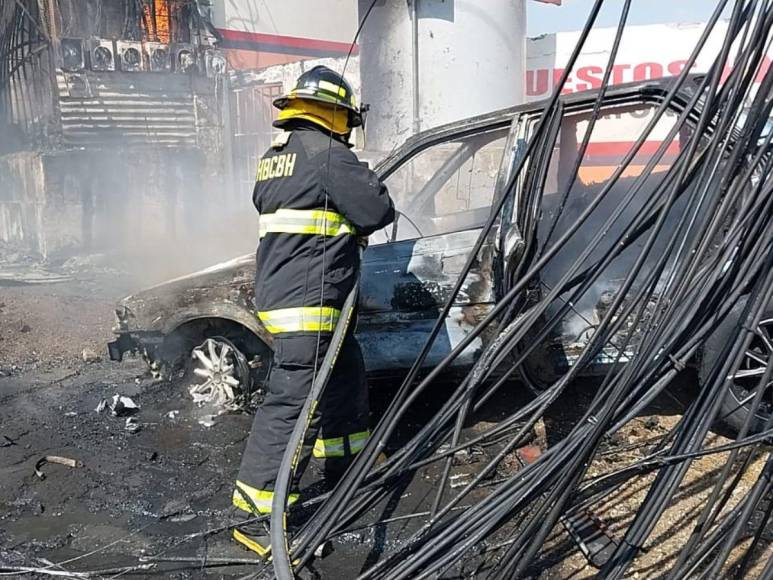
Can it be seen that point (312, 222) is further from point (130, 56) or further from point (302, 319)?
point (130, 56)

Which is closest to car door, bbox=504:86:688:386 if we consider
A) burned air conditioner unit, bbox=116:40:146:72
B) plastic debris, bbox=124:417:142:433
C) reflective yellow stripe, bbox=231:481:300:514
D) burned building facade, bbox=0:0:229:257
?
reflective yellow stripe, bbox=231:481:300:514

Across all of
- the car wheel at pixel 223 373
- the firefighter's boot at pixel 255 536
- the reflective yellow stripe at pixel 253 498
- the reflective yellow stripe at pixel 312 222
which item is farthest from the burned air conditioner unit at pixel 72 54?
the firefighter's boot at pixel 255 536

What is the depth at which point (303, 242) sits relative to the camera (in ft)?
10.7

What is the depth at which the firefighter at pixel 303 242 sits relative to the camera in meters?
3.19

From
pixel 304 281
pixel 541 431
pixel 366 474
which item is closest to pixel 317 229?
pixel 304 281

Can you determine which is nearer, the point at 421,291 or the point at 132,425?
the point at 421,291

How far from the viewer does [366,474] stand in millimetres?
2377

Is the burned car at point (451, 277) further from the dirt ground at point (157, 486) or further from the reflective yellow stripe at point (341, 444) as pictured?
the reflective yellow stripe at point (341, 444)

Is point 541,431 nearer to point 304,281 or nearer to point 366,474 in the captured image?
point 304,281

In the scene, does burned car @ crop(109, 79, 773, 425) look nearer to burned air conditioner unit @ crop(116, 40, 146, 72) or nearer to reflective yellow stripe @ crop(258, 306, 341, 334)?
reflective yellow stripe @ crop(258, 306, 341, 334)

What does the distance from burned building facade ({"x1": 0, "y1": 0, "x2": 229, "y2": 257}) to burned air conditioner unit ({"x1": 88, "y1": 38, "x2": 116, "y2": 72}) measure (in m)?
0.02

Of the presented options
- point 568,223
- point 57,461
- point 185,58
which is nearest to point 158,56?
point 185,58

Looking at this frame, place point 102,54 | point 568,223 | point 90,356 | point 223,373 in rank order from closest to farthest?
point 223,373
point 568,223
point 90,356
point 102,54

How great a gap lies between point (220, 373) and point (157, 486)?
1.04 m
